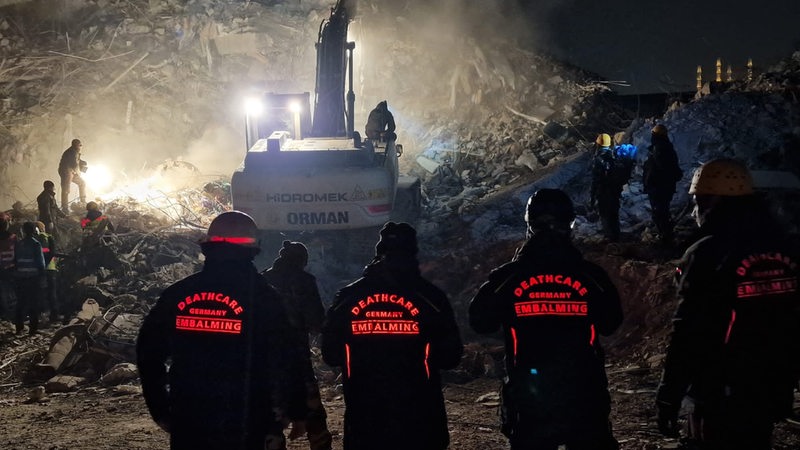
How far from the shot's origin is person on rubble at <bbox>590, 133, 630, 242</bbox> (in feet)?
31.6

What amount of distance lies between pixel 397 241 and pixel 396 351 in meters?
0.49

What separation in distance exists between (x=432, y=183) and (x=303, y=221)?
25.2 feet

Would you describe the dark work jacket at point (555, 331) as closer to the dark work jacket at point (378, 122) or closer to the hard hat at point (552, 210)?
the hard hat at point (552, 210)

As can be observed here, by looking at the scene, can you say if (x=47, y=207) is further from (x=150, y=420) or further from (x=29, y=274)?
(x=150, y=420)

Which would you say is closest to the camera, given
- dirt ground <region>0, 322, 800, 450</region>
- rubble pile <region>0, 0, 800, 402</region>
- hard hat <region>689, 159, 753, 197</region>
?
hard hat <region>689, 159, 753, 197</region>

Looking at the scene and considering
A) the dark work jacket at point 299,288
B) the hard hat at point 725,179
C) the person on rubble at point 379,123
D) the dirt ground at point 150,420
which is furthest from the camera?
the person on rubble at point 379,123

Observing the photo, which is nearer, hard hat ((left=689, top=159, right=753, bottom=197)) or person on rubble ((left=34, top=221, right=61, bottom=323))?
hard hat ((left=689, top=159, right=753, bottom=197))

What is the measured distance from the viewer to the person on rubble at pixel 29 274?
31.0 ft

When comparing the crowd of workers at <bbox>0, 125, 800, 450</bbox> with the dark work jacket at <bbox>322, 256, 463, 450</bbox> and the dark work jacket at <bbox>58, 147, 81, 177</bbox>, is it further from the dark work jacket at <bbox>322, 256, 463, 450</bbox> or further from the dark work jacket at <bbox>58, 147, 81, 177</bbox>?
the dark work jacket at <bbox>58, 147, 81, 177</bbox>

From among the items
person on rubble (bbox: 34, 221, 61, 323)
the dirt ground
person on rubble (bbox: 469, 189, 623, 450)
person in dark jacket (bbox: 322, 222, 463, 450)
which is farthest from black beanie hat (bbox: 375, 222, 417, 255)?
Answer: person on rubble (bbox: 34, 221, 61, 323)

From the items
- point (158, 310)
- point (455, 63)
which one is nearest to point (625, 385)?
point (158, 310)

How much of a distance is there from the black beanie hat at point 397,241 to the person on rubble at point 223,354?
0.52 m

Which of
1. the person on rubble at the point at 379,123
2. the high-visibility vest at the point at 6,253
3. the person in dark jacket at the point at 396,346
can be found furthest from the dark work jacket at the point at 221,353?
the person on rubble at the point at 379,123

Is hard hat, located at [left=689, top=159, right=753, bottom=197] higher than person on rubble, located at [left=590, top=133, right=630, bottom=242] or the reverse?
the reverse
